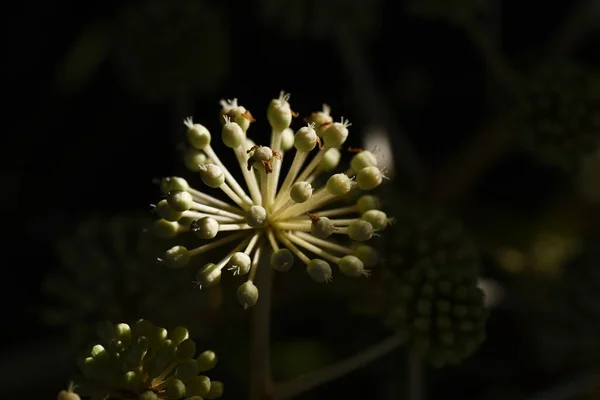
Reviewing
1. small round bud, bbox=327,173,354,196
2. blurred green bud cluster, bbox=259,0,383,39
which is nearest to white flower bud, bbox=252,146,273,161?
small round bud, bbox=327,173,354,196

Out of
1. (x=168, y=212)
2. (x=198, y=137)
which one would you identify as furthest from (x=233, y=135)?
(x=168, y=212)

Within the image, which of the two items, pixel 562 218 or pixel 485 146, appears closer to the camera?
pixel 485 146

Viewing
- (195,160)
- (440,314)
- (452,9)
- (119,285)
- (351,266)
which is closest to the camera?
(351,266)

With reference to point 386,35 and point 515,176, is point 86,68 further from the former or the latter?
point 515,176

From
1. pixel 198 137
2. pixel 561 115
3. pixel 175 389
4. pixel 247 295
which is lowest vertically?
pixel 175 389

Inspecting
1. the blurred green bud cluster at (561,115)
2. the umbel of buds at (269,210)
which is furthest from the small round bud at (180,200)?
the blurred green bud cluster at (561,115)

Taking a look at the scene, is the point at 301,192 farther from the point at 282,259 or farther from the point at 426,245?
the point at 426,245

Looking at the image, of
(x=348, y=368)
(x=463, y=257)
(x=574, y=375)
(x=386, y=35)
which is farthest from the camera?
(x=386, y=35)

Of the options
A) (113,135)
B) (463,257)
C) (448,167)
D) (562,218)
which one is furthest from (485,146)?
(113,135)
